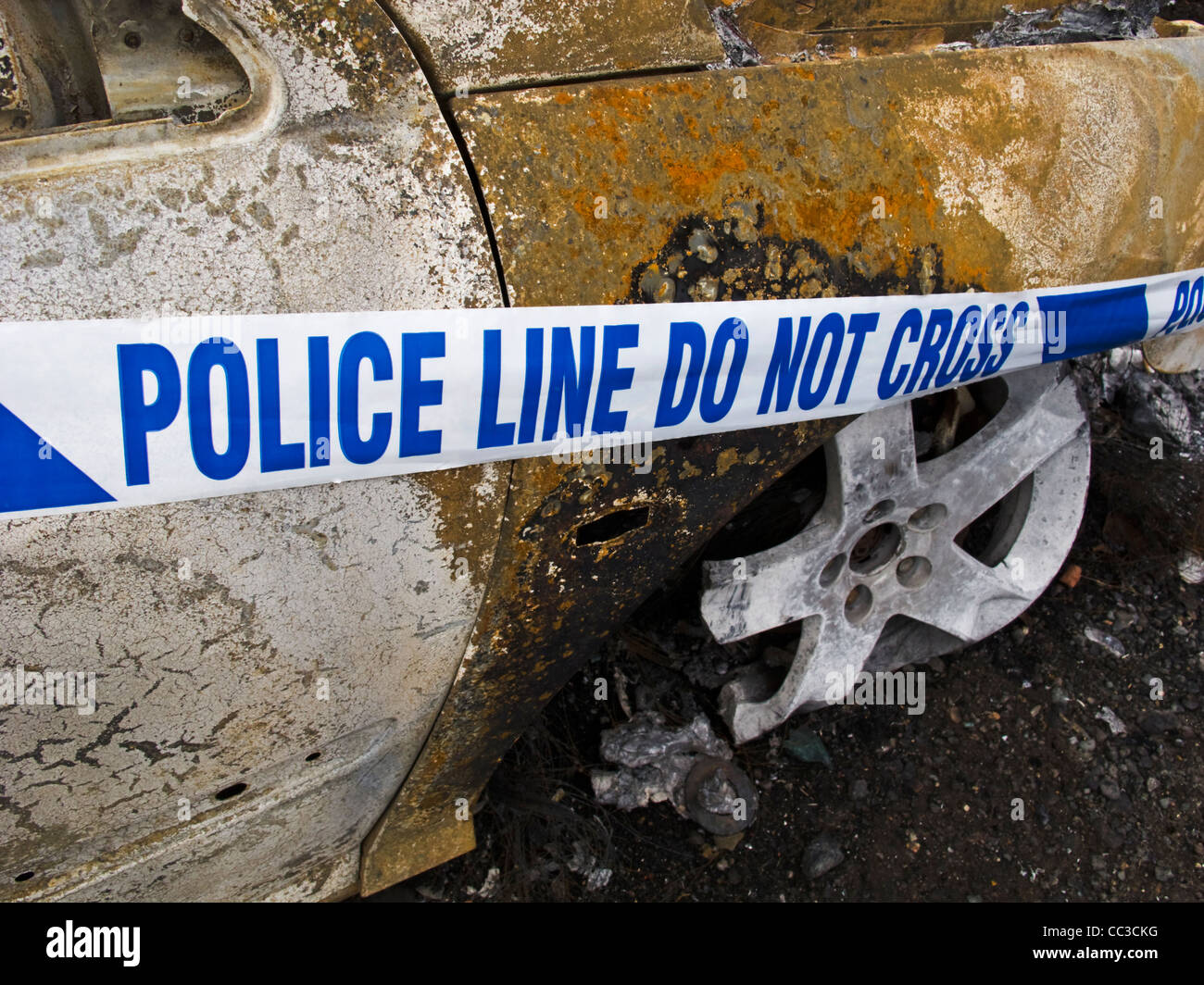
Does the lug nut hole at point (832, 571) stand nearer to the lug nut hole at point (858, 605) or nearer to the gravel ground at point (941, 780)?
the lug nut hole at point (858, 605)

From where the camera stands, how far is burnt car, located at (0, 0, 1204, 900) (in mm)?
1279

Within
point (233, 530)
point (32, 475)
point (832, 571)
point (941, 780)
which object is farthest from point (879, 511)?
point (32, 475)

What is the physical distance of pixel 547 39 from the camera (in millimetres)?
1494

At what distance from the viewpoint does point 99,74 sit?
4.49 feet

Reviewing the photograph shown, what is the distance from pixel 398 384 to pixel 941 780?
214cm

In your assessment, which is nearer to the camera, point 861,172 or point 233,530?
point 233,530

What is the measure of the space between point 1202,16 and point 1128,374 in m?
2.19

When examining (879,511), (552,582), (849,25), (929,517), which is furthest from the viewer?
(929,517)

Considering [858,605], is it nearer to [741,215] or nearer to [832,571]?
[832,571]

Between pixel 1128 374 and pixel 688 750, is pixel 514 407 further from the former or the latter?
pixel 1128 374

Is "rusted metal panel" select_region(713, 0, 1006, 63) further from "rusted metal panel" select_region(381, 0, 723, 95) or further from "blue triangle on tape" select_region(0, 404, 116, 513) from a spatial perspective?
"blue triangle on tape" select_region(0, 404, 116, 513)

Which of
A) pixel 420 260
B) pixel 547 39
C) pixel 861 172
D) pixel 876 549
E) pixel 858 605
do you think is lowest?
pixel 858 605

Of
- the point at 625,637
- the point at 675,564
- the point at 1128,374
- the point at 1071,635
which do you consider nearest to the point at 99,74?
the point at 675,564

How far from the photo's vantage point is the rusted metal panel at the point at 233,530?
123 centimetres
